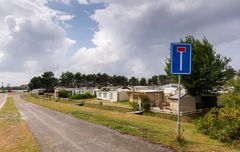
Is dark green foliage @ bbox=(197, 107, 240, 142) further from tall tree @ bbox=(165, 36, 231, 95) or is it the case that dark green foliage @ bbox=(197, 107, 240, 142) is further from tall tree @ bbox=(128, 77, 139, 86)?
tall tree @ bbox=(128, 77, 139, 86)

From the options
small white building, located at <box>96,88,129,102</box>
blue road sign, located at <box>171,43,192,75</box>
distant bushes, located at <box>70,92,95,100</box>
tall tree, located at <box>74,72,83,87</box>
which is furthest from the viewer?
tall tree, located at <box>74,72,83,87</box>

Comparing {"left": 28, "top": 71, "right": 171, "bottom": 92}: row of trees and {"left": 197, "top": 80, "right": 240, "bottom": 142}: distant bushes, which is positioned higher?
{"left": 28, "top": 71, "right": 171, "bottom": 92}: row of trees

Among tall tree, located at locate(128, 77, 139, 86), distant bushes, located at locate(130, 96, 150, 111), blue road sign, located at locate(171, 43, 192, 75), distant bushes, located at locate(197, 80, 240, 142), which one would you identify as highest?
tall tree, located at locate(128, 77, 139, 86)

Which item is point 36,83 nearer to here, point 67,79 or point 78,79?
point 67,79

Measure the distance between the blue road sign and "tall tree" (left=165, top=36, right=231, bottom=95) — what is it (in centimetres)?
3132

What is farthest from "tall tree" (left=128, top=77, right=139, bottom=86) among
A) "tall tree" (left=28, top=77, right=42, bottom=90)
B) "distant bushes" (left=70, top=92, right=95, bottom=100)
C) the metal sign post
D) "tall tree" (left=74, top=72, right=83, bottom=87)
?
the metal sign post

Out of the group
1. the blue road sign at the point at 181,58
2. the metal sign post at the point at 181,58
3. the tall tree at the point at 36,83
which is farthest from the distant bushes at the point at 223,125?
the tall tree at the point at 36,83

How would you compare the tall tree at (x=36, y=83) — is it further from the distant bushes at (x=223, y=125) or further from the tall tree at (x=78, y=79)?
the distant bushes at (x=223, y=125)

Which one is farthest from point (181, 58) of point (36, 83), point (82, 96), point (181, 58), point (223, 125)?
point (36, 83)

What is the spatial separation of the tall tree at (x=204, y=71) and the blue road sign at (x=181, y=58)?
31319mm

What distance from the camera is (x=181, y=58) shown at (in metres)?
7.88

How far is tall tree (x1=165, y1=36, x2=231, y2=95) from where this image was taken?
37.9m

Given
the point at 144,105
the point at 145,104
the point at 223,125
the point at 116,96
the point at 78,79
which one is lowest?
the point at 144,105

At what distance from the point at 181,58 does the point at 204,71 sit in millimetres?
31435
